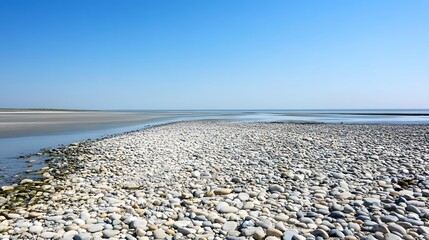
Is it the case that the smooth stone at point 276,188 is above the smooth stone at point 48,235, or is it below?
above

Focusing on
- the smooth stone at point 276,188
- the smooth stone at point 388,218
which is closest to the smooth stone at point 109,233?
the smooth stone at point 276,188

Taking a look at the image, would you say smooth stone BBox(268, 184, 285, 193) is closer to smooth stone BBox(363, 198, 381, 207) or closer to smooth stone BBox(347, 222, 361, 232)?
smooth stone BBox(363, 198, 381, 207)

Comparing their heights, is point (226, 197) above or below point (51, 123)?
below

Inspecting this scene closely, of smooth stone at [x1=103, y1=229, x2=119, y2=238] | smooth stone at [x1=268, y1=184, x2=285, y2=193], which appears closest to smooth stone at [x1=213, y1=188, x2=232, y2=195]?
smooth stone at [x1=268, y1=184, x2=285, y2=193]

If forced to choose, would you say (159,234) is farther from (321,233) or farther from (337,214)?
(337,214)

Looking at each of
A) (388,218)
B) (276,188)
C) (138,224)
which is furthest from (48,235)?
(388,218)

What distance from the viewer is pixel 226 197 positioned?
237 inches

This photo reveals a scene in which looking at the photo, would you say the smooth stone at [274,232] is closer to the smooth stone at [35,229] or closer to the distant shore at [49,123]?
the smooth stone at [35,229]

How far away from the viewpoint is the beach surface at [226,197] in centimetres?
436

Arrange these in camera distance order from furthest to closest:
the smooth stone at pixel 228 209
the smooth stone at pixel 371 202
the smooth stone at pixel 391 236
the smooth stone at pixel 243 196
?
the smooth stone at pixel 243 196 < the smooth stone at pixel 371 202 < the smooth stone at pixel 228 209 < the smooth stone at pixel 391 236

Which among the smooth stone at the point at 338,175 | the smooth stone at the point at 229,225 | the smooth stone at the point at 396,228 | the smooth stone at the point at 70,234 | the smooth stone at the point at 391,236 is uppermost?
the smooth stone at the point at 338,175

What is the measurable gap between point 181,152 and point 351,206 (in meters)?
6.95

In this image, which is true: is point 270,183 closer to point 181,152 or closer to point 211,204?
point 211,204

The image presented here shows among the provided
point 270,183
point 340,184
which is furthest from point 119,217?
point 340,184
